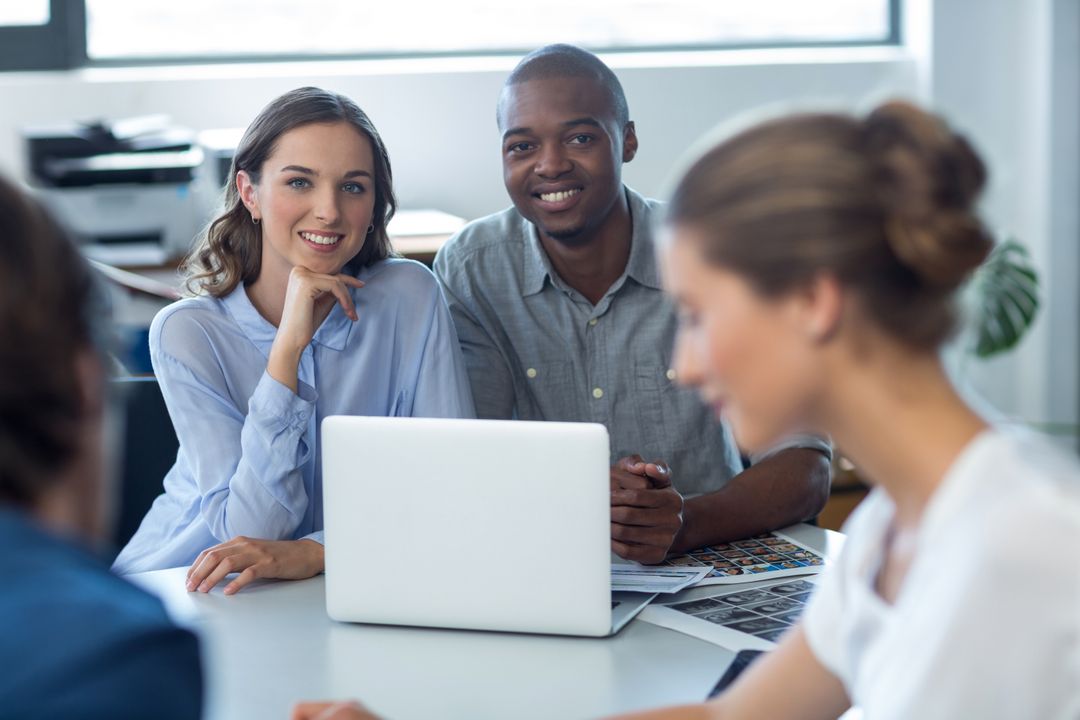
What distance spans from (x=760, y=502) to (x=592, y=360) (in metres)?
0.47

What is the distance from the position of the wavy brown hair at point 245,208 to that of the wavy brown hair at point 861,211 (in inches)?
44.6

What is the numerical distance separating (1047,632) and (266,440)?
1.17 meters

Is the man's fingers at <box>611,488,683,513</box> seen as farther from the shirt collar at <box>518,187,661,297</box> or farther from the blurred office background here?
the blurred office background

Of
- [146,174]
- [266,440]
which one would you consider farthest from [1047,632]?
[146,174]

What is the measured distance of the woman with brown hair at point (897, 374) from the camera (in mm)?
807

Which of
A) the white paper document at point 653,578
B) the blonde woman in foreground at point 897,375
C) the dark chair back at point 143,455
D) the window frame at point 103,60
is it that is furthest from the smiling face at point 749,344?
the window frame at point 103,60

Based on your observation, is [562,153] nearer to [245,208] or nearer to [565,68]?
[565,68]

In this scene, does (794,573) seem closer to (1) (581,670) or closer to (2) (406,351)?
(1) (581,670)

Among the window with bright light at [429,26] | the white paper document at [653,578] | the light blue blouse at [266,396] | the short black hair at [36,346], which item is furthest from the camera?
the window with bright light at [429,26]

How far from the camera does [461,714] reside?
4.00ft

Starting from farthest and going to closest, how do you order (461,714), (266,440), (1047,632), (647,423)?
(647,423) → (266,440) → (461,714) → (1047,632)

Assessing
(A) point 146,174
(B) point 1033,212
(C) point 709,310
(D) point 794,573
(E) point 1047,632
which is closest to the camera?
(E) point 1047,632

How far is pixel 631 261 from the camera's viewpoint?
6.92 feet

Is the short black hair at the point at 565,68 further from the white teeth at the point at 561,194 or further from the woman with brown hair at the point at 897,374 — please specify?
the woman with brown hair at the point at 897,374
